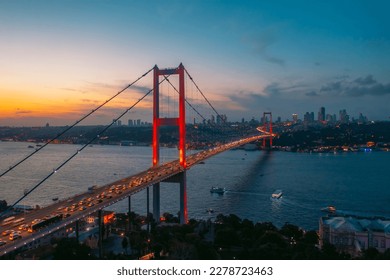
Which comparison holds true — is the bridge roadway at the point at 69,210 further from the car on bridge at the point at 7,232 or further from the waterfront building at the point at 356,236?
the waterfront building at the point at 356,236

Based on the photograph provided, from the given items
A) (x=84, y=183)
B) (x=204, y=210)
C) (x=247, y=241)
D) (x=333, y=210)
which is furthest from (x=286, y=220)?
(x=84, y=183)

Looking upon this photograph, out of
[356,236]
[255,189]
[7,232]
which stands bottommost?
[255,189]

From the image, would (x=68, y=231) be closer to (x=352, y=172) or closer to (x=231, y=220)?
(x=231, y=220)

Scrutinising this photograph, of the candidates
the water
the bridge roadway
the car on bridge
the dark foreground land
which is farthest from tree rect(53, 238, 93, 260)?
A: the water

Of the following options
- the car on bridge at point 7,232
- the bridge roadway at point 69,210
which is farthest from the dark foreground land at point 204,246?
the car on bridge at point 7,232

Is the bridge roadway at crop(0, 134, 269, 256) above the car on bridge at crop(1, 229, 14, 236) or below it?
above

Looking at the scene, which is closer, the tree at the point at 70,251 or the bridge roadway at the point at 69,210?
the bridge roadway at the point at 69,210

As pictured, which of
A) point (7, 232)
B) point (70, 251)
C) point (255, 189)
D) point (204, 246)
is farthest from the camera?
point (255, 189)

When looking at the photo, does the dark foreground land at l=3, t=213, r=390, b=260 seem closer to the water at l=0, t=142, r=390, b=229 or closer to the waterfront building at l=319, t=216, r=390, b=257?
the waterfront building at l=319, t=216, r=390, b=257

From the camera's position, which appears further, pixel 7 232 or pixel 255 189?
pixel 255 189

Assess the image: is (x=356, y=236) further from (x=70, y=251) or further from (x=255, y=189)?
(x=255, y=189)

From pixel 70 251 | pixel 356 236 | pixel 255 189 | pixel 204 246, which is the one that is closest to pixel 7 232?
pixel 70 251

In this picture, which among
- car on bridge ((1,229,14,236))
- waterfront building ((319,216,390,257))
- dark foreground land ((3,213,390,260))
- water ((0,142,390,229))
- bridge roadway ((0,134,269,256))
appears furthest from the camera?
water ((0,142,390,229))
